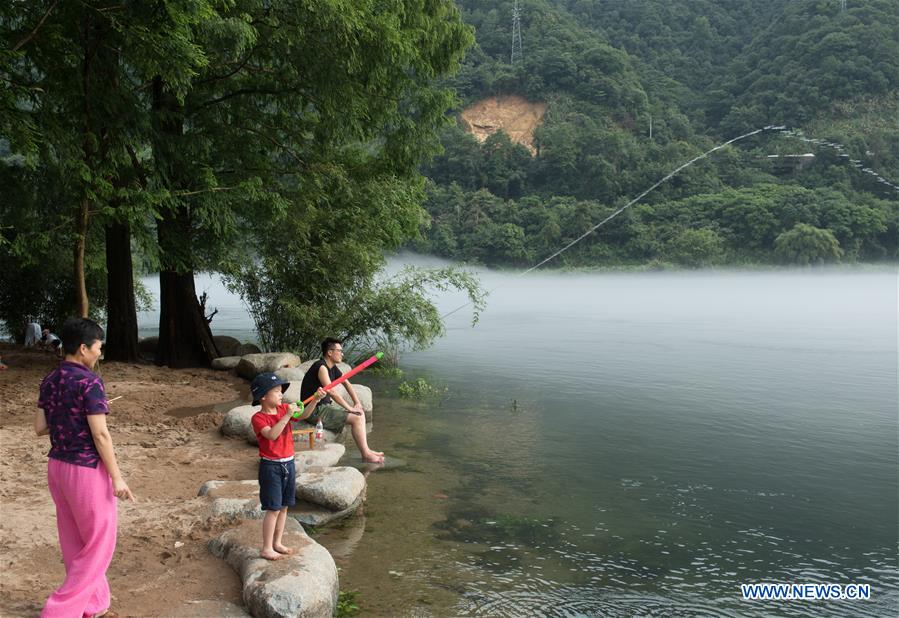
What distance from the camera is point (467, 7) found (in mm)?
91562

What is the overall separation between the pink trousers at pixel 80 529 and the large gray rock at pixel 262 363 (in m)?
9.89

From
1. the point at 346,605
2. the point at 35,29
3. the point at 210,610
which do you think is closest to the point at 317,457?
the point at 346,605

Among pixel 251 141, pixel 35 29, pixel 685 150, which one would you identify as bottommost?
pixel 251 141

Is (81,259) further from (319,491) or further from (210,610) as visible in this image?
(210,610)

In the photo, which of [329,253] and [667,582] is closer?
[667,582]

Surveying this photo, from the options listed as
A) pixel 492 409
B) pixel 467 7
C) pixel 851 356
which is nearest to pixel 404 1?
pixel 492 409

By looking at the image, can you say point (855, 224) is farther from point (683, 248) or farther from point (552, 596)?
point (552, 596)

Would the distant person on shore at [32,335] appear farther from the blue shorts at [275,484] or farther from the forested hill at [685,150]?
the forested hill at [685,150]

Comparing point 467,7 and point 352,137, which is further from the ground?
point 467,7

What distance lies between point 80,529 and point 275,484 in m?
1.31

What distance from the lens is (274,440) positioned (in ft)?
18.1

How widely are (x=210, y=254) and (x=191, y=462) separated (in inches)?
291

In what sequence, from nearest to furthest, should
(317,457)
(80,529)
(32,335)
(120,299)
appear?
1. (80,529)
2. (317,457)
3. (120,299)
4. (32,335)

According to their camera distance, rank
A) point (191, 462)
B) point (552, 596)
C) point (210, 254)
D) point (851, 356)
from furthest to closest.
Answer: point (851, 356) → point (210, 254) → point (191, 462) → point (552, 596)
